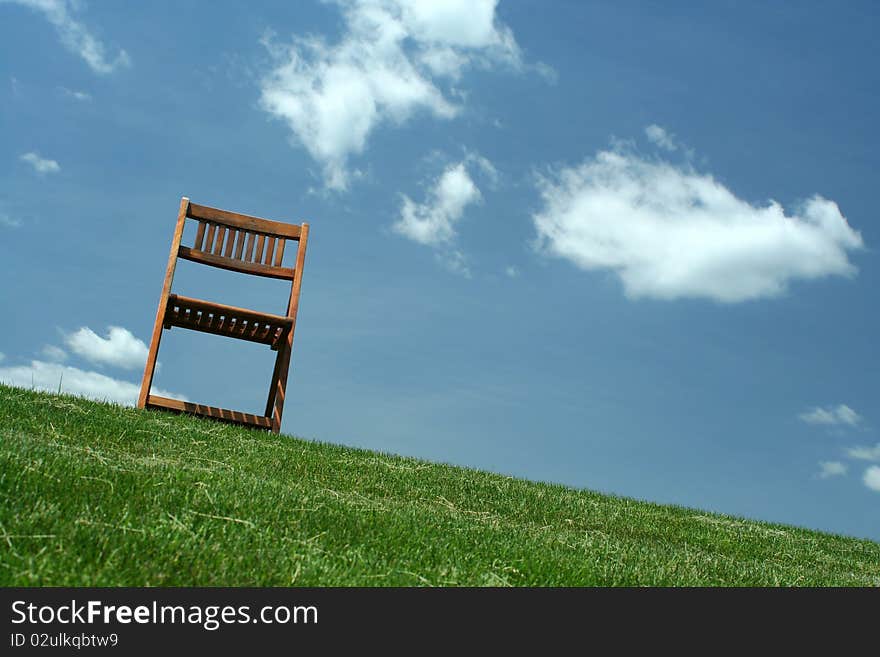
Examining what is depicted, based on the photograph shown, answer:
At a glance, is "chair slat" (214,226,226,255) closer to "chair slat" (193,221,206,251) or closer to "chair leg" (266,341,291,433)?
"chair slat" (193,221,206,251)

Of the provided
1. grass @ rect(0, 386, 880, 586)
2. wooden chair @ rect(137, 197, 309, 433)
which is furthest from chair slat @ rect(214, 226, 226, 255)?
grass @ rect(0, 386, 880, 586)

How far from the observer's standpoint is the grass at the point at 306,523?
2.06 meters

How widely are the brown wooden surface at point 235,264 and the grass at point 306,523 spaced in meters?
1.22

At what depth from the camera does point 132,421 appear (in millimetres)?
4660

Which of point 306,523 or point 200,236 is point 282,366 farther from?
point 306,523

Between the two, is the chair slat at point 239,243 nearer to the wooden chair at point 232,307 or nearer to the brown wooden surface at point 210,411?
the wooden chair at point 232,307

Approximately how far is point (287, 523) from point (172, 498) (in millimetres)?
385

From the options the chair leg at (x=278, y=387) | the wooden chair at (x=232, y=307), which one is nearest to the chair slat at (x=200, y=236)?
the wooden chair at (x=232, y=307)

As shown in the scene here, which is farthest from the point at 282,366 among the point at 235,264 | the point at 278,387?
the point at 235,264

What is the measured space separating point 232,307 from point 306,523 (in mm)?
2993

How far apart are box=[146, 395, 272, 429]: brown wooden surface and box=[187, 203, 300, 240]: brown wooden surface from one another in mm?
1341

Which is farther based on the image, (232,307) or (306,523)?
(232,307)

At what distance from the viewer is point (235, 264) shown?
19.4 ft
